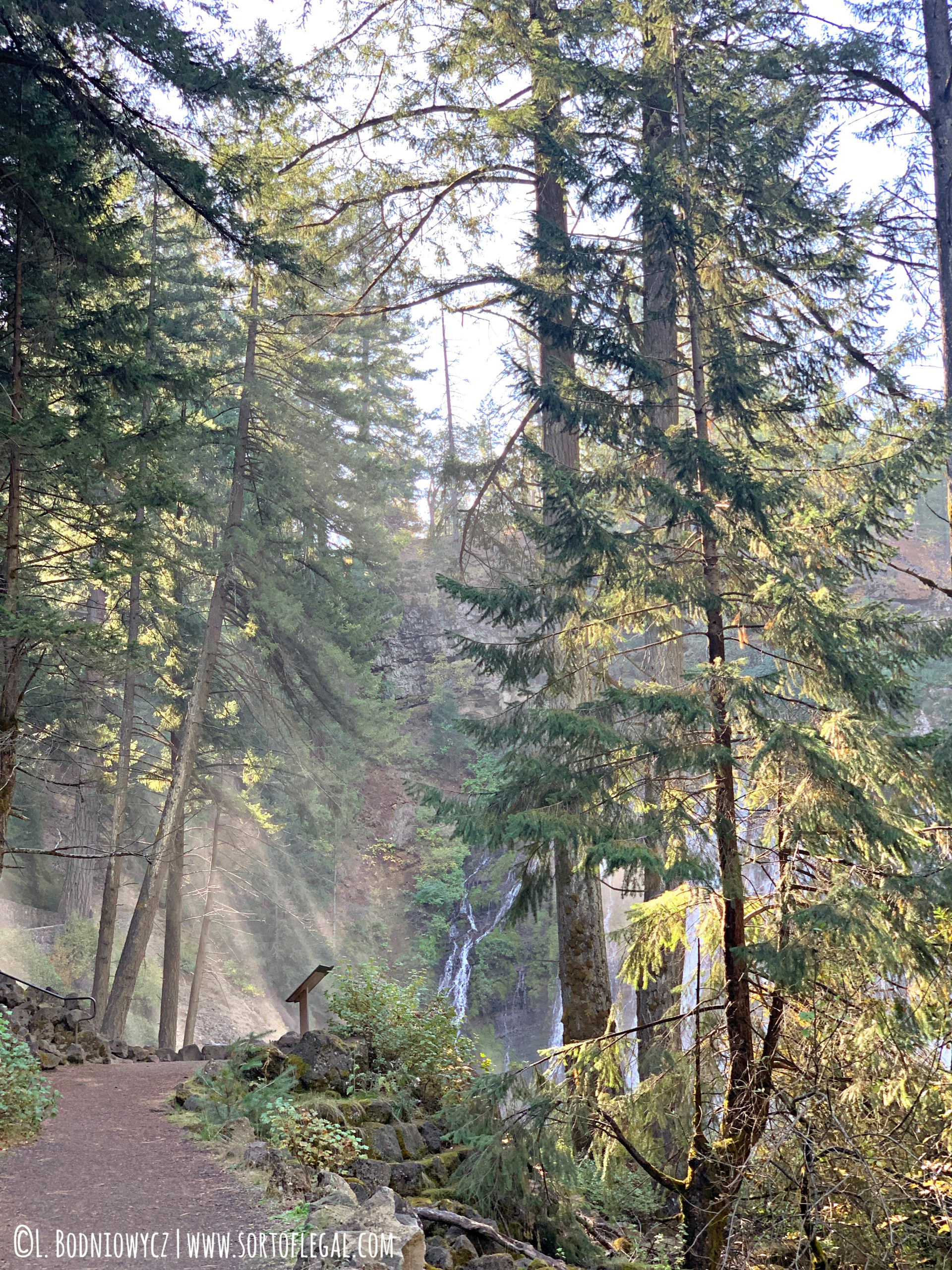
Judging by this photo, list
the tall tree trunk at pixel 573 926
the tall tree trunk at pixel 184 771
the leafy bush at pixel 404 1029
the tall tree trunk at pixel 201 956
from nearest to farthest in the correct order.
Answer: the leafy bush at pixel 404 1029
the tall tree trunk at pixel 573 926
the tall tree trunk at pixel 184 771
the tall tree trunk at pixel 201 956

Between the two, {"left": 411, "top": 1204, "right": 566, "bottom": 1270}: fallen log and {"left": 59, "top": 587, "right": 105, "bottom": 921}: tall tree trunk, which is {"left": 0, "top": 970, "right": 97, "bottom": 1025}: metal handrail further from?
{"left": 411, "top": 1204, "right": 566, "bottom": 1270}: fallen log

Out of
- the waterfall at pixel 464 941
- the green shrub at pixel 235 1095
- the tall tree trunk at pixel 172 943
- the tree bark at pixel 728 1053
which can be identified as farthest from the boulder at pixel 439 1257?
the waterfall at pixel 464 941

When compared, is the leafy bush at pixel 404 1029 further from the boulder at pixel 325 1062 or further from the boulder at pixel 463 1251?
the boulder at pixel 463 1251

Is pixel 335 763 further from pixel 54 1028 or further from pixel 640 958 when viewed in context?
pixel 640 958

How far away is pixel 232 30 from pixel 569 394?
4.04 metres

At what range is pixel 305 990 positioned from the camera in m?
7.65

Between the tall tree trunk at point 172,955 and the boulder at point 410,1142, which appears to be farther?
the tall tree trunk at point 172,955

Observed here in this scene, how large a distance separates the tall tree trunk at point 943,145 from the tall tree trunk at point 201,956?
15.0 m

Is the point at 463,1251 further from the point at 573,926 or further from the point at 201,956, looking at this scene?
the point at 201,956

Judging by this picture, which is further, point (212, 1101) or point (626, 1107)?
point (212, 1101)

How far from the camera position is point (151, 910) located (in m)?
13.9

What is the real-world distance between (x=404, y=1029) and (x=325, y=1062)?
83cm

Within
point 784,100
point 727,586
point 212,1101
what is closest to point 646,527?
point 727,586

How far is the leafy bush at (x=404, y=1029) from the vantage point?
691cm
